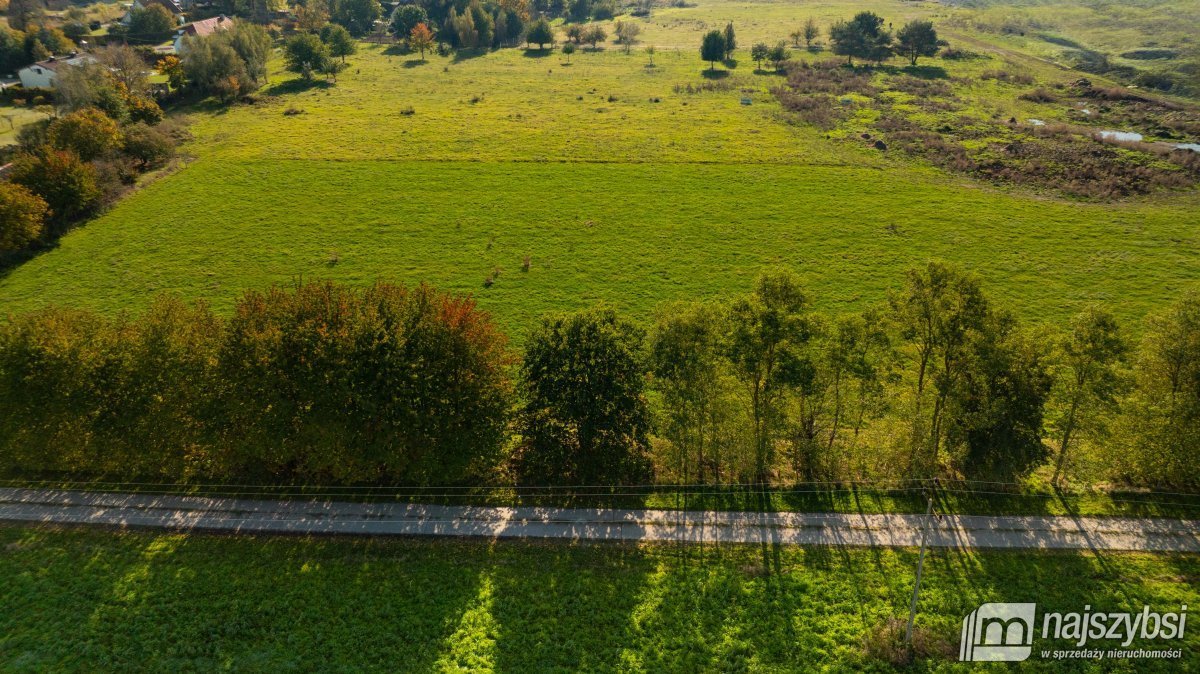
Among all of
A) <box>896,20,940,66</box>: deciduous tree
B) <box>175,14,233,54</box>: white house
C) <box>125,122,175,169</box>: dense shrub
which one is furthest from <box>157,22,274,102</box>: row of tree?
<box>896,20,940,66</box>: deciduous tree

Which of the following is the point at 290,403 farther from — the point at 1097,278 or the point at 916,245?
the point at 1097,278

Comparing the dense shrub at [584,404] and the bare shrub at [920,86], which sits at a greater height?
the bare shrub at [920,86]

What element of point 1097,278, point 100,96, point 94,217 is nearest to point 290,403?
point 94,217

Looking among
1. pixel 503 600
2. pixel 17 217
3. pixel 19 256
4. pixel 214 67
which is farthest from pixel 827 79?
pixel 19 256

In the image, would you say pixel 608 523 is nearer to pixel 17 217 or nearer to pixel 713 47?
pixel 17 217

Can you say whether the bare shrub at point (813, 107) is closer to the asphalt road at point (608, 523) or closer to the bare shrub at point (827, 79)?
the bare shrub at point (827, 79)

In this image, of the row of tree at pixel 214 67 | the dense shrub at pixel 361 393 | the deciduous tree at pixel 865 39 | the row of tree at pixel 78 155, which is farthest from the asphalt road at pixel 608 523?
the deciduous tree at pixel 865 39
